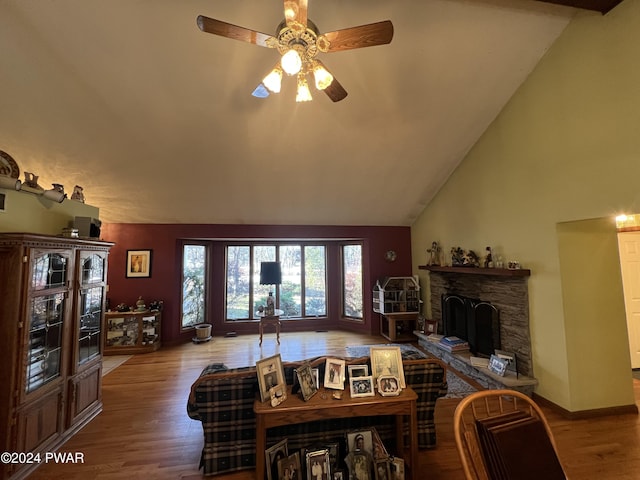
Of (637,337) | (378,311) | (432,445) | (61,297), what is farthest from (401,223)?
(61,297)

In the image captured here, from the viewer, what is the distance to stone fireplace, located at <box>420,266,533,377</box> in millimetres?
3412

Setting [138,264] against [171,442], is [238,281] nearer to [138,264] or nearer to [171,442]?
[138,264]

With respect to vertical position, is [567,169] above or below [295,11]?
below

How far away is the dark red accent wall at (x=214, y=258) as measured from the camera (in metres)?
5.56

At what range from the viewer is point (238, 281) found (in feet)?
21.6

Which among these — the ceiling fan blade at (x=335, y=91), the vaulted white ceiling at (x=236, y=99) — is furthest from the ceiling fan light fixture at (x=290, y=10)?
the vaulted white ceiling at (x=236, y=99)

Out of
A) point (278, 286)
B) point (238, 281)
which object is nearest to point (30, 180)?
point (238, 281)

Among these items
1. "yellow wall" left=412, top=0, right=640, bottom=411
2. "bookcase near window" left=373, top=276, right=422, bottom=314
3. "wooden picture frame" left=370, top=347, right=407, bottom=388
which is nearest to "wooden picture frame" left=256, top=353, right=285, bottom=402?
"wooden picture frame" left=370, top=347, right=407, bottom=388

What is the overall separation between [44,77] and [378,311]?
581 cm

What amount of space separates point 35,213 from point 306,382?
283 cm

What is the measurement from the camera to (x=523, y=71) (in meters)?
3.32

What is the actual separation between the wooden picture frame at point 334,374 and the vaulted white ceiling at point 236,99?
2825 millimetres

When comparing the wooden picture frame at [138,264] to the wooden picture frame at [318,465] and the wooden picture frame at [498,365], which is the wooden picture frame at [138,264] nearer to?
the wooden picture frame at [318,465]

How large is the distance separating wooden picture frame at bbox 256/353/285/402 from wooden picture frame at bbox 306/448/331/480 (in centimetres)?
50
